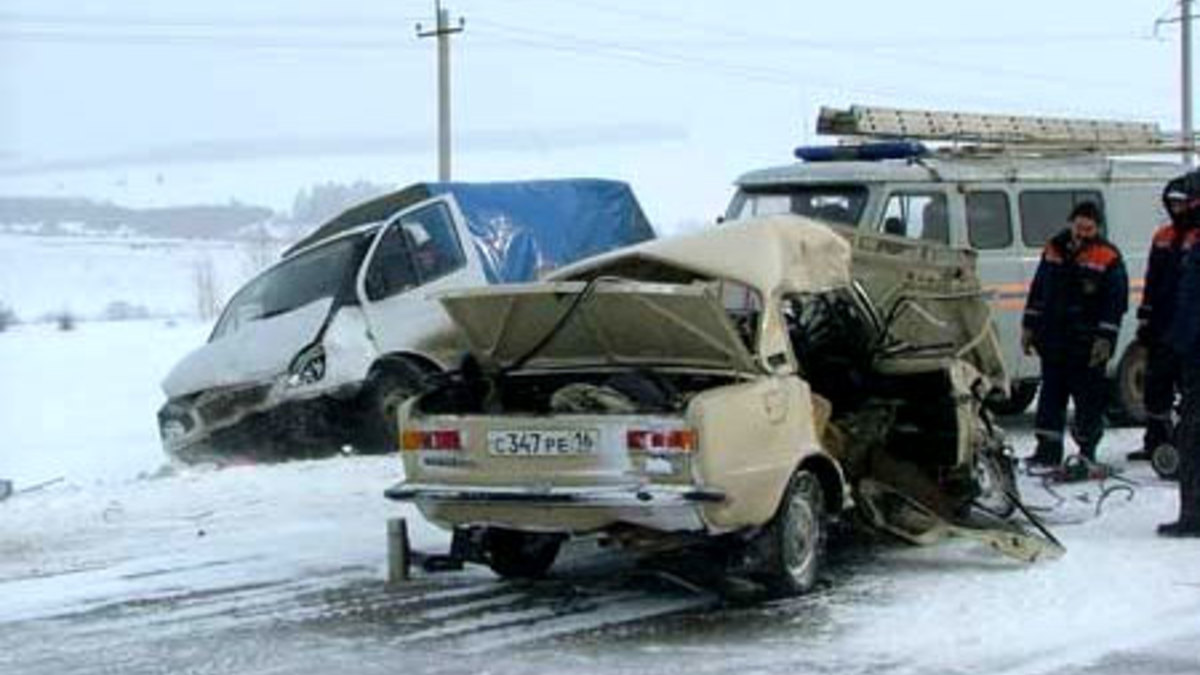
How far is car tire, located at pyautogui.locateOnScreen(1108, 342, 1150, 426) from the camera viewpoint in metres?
15.7

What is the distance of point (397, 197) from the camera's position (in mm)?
15195

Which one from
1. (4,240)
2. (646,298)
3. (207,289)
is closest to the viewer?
(646,298)

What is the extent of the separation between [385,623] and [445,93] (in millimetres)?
24631

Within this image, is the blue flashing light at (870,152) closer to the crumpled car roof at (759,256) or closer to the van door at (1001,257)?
the van door at (1001,257)

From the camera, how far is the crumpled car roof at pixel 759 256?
8.25 metres

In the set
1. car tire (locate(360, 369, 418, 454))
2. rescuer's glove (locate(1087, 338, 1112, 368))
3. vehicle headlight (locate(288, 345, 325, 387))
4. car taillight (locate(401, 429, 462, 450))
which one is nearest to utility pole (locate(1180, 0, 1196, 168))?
rescuer's glove (locate(1087, 338, 1112, 368))

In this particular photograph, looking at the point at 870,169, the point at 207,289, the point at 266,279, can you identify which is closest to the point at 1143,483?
the point at 870,169

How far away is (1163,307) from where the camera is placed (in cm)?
1188

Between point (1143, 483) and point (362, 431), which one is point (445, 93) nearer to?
point (362, 431)

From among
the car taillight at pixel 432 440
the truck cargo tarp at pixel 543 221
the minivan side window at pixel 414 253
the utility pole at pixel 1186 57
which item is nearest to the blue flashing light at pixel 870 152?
the truck cargo tarp at pixel 543 221

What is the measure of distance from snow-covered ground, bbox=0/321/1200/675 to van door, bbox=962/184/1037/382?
2672 mm

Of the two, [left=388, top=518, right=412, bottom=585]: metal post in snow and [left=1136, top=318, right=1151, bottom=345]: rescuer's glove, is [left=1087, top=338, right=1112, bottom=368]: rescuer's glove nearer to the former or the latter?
[left=1136, top=318, right=1151, bottom=345]: rescuer's glove

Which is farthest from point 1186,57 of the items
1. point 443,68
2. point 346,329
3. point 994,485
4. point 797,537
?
point 797,537

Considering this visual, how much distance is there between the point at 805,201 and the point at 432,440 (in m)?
6.98
